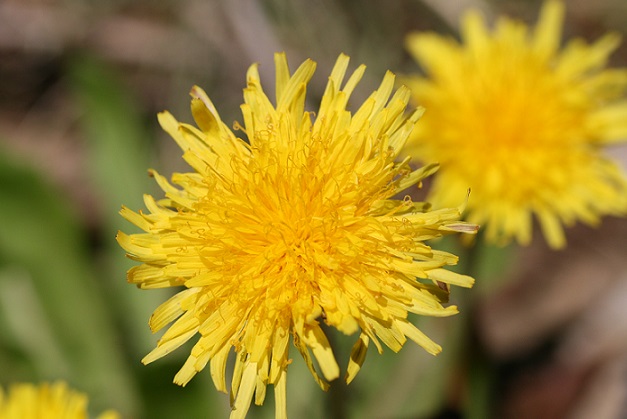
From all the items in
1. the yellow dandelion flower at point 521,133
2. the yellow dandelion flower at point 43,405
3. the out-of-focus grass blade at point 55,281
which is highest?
the yellow dandelion flower at point 521,133

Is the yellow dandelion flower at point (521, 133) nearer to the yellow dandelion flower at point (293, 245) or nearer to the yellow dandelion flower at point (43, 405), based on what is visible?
the yellow dandelion flower at point (293, 245)

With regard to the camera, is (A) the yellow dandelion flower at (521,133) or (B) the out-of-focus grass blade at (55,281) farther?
(B) the out-of-focus grass blade at (55,281)

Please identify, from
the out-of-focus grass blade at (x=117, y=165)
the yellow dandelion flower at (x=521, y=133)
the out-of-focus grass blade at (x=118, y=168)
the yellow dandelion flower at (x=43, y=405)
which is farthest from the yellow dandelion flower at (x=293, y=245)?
the out-of-focus grass blade at (x=117, y=165)

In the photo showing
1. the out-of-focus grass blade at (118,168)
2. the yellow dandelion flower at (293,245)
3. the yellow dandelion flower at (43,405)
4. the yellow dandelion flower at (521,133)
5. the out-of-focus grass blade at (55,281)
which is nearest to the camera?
the yellow dandelion flower at (293,245)

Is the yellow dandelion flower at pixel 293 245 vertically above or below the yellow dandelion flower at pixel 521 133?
below

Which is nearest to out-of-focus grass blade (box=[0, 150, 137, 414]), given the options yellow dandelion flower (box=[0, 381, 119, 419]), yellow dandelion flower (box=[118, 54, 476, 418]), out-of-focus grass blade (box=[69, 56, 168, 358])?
out-of-focus grass blade (box=[69, 56, 168, 358])

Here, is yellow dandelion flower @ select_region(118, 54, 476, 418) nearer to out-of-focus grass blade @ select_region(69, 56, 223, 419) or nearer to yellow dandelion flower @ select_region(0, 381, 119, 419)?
yellow dandelion flower @ select_region(0, 381, 119, 419)

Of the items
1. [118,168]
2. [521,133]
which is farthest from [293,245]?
[118,168]
